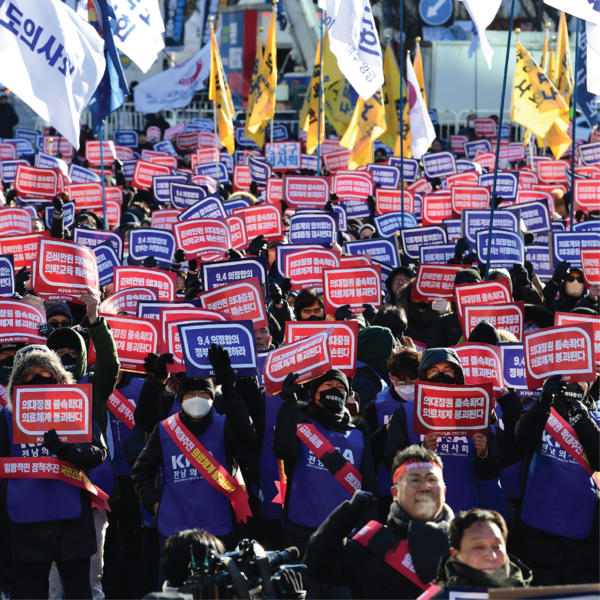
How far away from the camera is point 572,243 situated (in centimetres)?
1009

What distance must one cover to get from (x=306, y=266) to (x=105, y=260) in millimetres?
1857

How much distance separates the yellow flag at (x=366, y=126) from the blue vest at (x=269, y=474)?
9.16 meters

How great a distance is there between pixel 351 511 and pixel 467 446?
4.48ft

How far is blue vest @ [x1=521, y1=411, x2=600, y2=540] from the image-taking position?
5.17 meters

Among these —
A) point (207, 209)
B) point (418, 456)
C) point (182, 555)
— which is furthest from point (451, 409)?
point (207, 209)

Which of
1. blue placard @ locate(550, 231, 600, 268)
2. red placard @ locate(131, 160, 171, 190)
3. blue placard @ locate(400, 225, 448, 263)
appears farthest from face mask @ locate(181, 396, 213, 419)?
red placard @ locate(131, 160, 171, 190)

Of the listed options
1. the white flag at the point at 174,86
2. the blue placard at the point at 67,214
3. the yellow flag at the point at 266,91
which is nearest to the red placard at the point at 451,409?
the blue placard at the point at 67,214

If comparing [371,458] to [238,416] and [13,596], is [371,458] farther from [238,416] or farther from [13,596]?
[13,596]

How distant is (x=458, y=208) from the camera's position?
43.7 feet

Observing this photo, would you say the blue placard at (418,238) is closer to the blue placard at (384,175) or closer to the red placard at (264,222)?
the red placard at (264,222)

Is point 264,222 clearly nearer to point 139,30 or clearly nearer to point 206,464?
point 139,30

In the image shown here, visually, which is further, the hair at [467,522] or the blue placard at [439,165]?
the blue placard at [439,165]

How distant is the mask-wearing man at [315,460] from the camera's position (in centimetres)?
507

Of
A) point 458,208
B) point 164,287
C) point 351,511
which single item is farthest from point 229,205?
point 351,511
